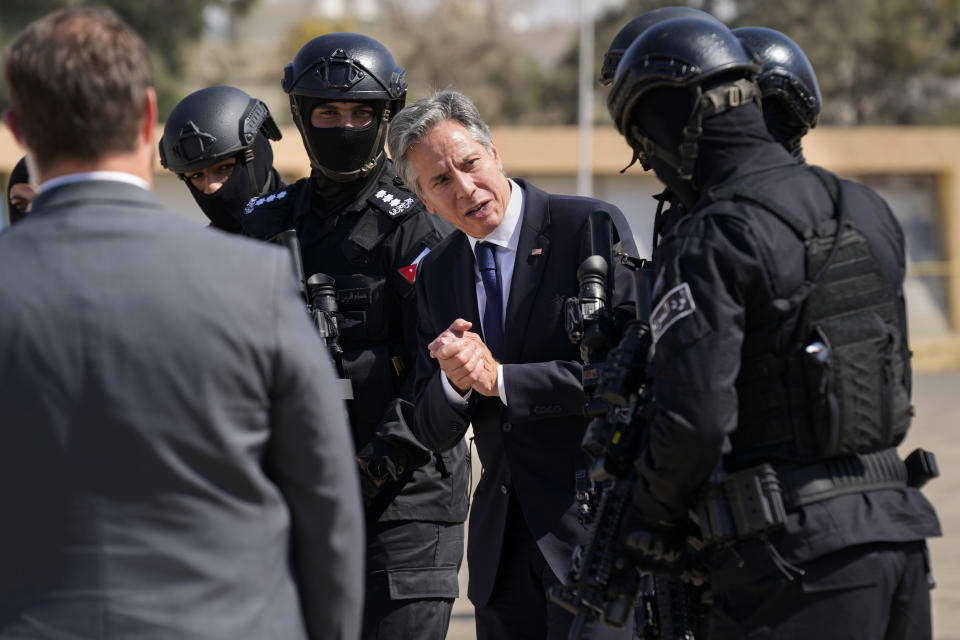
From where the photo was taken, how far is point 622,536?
2.84 meters

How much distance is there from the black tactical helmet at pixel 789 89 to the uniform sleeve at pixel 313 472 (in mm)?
1706

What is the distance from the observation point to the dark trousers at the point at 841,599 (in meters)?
2.64

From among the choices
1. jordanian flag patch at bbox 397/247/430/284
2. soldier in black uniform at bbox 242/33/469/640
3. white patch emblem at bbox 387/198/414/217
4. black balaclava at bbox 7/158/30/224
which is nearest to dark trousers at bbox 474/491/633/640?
soldier in black uniform at bbox 242/33/469/640

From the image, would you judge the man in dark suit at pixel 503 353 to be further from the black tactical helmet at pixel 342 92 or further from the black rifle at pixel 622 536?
the black rifle at pixel 622 536

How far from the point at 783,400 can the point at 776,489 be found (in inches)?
7.7

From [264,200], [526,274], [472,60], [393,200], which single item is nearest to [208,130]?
[264,200]

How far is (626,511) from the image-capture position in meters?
2.87

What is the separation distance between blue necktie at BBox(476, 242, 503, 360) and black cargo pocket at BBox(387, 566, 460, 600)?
Answer: 81 cm

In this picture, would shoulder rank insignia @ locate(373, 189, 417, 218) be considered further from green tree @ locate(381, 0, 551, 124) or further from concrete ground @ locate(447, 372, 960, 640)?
green tree @ locate(381, 0, 551, 124)

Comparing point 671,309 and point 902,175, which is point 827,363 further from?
point 902,175

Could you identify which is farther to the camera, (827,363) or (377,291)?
(377,291)

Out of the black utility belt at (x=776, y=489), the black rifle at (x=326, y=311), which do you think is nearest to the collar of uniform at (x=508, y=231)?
the black rifle at (x=326, y=311)

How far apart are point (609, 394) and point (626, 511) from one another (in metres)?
0.28

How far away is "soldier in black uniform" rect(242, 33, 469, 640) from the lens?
4035mm
